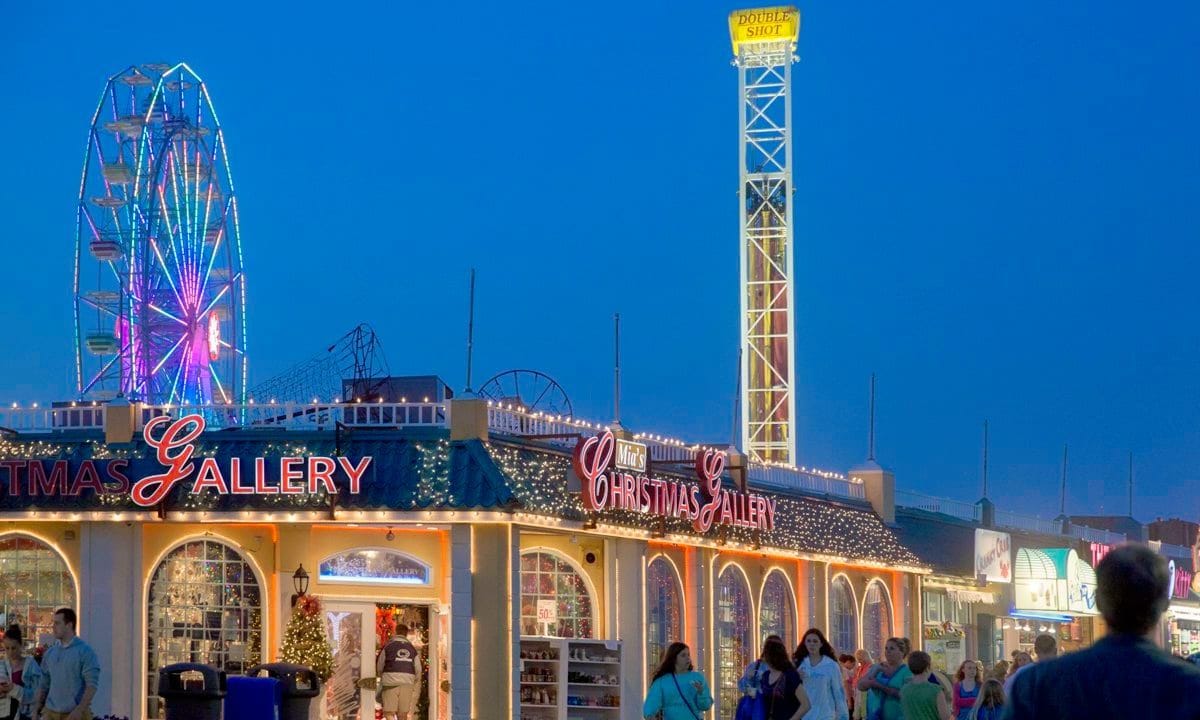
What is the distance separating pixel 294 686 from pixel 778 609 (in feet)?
47.2

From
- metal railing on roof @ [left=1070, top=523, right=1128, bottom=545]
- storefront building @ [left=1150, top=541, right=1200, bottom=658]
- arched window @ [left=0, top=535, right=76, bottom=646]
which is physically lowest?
storefront building @ [left=1150, top=541, right=1200, bottom=658]

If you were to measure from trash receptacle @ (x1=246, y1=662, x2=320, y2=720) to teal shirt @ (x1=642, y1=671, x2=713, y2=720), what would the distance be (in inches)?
218

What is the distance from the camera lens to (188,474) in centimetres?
2378

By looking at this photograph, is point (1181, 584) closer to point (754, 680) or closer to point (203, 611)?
point (203, 611)

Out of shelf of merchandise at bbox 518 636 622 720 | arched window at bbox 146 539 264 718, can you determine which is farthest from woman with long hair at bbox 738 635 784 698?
arched window at bbox 146 539 264 718

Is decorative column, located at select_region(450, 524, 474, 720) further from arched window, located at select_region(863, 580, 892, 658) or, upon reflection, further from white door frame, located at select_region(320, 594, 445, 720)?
arched window, located at select_region(863, 580, 892, 658)

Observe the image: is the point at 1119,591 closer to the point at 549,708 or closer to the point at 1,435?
the point at 549,708

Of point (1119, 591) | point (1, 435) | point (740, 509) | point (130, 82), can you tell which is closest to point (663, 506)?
point (740, 509)

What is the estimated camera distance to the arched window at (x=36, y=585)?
24.7 m

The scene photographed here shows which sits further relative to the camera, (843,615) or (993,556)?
(993,556)

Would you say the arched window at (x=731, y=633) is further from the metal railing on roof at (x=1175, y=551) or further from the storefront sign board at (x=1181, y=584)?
the metal railing on roof at (x=1175, y=551)

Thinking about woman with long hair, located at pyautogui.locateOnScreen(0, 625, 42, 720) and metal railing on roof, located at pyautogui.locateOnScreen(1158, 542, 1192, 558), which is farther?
metal railing on roof, located at pyautogui.locateOnScreen(1158, 542, 1192, 558)

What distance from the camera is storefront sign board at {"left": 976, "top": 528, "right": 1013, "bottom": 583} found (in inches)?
1641

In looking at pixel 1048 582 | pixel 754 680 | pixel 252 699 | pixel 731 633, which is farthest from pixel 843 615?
pixel 754 680
